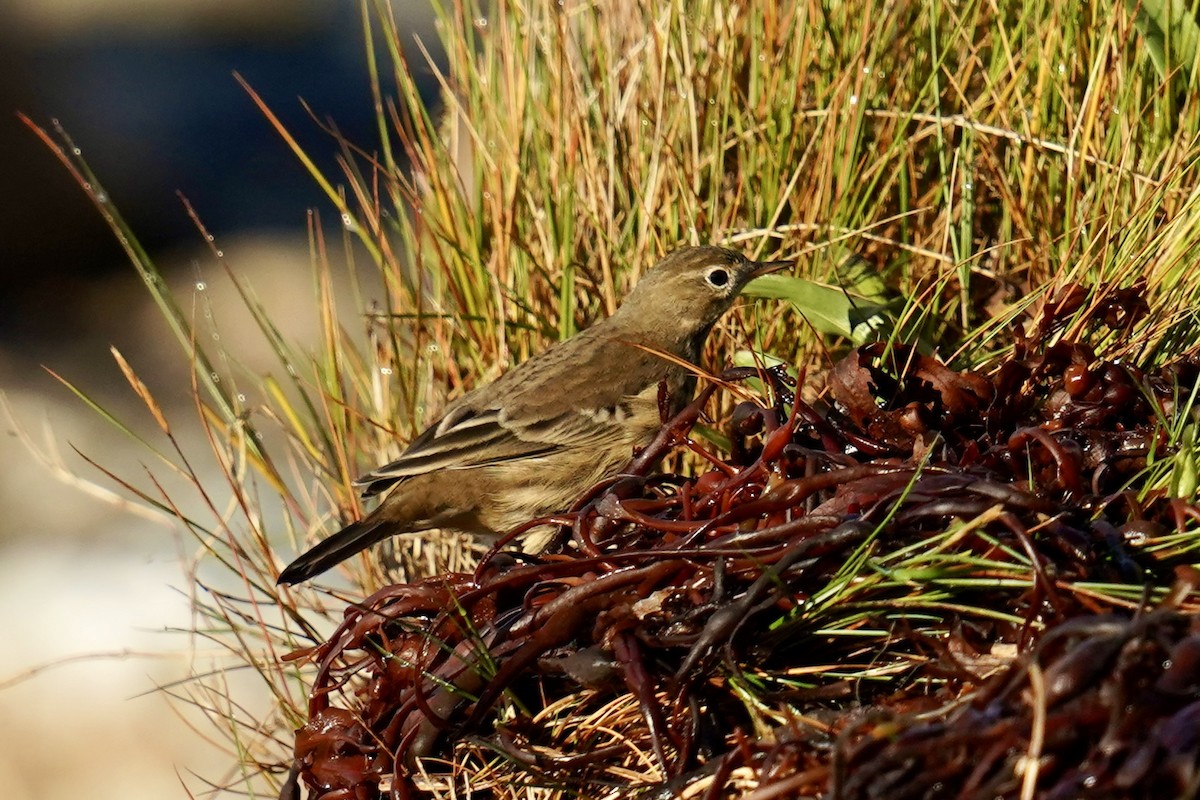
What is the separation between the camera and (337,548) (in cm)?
369

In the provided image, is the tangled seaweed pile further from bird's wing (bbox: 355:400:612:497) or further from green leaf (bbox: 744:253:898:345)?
bird's wing (bbox: 355:400:612:497)

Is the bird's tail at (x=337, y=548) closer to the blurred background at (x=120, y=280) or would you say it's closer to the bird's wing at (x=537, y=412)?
the bird's wing at (x=537, y=412)

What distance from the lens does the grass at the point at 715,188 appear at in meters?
3.82

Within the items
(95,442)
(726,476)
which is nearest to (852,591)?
(726,476)

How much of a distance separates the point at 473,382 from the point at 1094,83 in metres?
2.14

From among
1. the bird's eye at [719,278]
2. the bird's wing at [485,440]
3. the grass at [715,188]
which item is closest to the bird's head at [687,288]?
the bird's eye at [719,278]

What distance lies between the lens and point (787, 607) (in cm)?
237

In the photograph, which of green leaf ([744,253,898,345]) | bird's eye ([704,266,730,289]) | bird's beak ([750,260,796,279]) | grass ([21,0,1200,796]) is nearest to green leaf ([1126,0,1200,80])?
grass ([21,0,1200,796])

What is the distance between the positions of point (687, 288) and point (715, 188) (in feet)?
1.11

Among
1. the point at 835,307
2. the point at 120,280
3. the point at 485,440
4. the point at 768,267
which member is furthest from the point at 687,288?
the point at 120,280

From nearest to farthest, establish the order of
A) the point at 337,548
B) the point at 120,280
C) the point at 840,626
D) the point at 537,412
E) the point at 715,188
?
the point at 840,626
the point at 337,548
the point at 715,188
the point at 537,412
the point at 120,280

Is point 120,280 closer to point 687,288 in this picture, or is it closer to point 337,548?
point 687,288

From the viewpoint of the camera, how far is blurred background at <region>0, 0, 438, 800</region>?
23.0ft

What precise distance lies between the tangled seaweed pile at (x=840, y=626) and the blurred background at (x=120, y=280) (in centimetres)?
183
